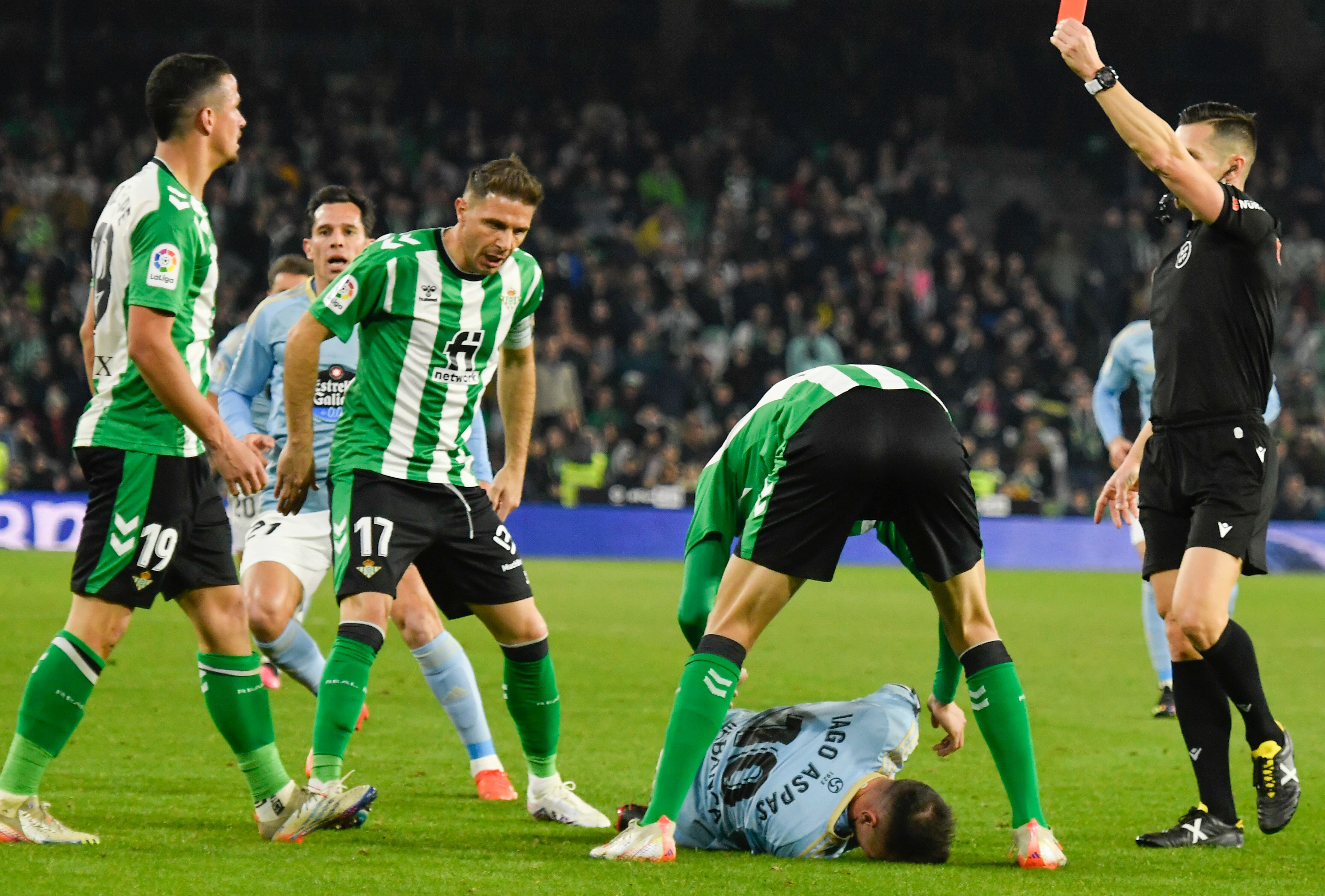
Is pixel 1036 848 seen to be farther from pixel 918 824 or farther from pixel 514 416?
pixel 514 416

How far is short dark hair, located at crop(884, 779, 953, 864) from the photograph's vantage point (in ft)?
14.8

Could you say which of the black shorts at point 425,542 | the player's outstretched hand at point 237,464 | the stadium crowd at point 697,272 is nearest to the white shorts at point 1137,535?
the black shorts at point 425,542

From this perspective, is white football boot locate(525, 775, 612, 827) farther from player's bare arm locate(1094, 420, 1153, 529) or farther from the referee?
player's bare arm locate(1094, 420, 1153, 529)

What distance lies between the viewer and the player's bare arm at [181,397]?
4.39m

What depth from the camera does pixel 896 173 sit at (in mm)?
26141

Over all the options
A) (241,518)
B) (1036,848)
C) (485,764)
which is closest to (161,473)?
(485,764)

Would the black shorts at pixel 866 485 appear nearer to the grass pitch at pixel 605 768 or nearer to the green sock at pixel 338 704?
the grass pitch at pixel 605 768

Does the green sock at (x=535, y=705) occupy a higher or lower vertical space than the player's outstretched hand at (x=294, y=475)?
lower

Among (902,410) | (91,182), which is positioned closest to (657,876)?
(902,410)

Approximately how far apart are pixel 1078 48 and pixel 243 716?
127 inches

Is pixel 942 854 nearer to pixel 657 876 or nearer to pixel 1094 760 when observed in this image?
pixel 657 876

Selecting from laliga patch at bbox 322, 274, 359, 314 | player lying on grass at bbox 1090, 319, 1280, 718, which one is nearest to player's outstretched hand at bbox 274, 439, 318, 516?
laliga patch at bbox 322, 274, 359, 314

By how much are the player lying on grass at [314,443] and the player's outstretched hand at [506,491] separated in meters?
0.35

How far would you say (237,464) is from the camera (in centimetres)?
439
